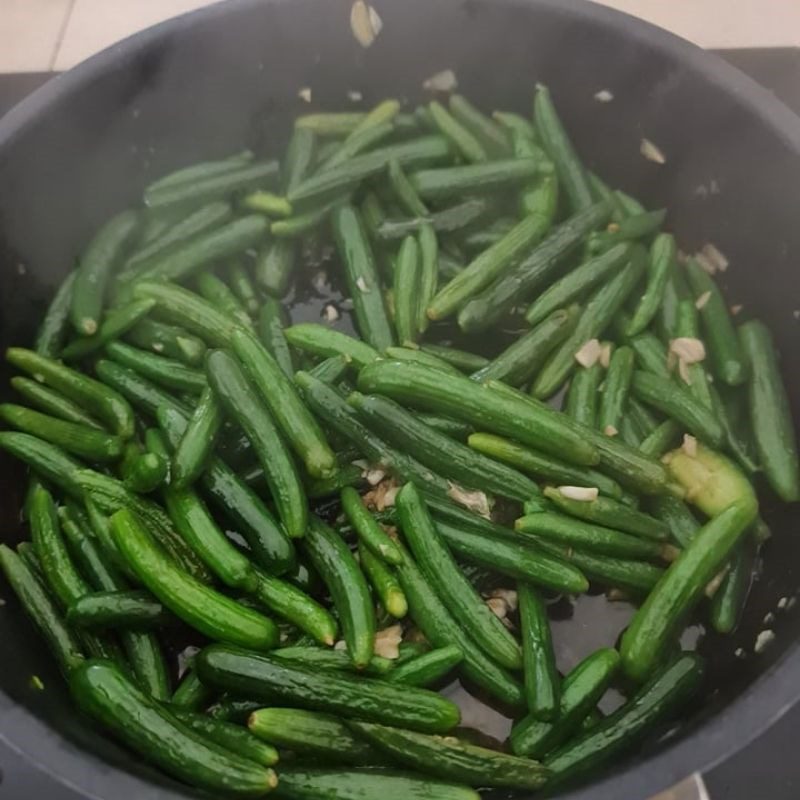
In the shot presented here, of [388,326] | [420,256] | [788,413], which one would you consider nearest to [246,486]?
[388,326]

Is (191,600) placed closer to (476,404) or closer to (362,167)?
(476,404)

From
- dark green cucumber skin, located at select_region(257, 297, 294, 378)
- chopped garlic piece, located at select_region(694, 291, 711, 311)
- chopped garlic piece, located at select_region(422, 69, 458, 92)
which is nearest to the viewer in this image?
dark green cucumber skin, located at select_region(257, 297, 294, 378)

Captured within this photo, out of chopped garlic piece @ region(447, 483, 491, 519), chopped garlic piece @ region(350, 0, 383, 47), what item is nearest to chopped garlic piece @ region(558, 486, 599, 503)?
chopped garlic piece @ region(447, 483, 491, 519)

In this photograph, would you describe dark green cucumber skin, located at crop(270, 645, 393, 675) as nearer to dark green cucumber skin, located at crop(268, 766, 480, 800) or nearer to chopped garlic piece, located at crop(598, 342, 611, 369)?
dark green cucumber skin, located at crop(268, 766, 480, 800)

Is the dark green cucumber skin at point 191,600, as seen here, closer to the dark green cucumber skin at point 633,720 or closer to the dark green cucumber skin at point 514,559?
the dark green cucumber skin at point 514,559

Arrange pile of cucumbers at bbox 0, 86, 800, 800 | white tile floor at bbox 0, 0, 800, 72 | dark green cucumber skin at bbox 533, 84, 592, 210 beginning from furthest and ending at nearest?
1. white tile floor at bbox 0, 0, 800, 72
2. dark green cucumber skin at bbox 533, 84, 592, 210
3. pile of cucumbers at bbox 0, 86, 800, 800

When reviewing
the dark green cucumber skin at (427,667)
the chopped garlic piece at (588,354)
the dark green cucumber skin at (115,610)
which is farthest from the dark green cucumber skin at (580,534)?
the dark green cucumber skin at (115,610)

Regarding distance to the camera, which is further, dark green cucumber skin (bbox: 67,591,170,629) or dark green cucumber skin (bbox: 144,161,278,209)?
dark green cucumber skin (bbox: 144,161,278,209)
